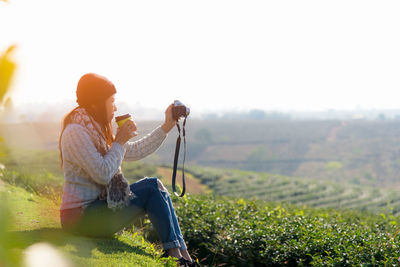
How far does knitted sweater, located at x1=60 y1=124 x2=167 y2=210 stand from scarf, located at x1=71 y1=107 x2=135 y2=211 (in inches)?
2.0

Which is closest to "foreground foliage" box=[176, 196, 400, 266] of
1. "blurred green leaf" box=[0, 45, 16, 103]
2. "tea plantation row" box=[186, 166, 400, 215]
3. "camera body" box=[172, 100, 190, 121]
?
"camera body" box=[172, 100, 190, 121]

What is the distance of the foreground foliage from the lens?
325cm

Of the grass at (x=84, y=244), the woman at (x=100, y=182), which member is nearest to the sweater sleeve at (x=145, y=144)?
the woman at (x=100, y=182)

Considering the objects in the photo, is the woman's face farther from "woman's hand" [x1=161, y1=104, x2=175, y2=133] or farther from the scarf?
"woman's hand" [x1=161, y1=104, x2=175, y2=133]

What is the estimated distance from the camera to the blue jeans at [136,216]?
2.63 meters

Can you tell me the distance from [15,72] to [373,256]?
321cm

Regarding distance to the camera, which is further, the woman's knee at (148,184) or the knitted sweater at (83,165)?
the woman's knee at (148,184)

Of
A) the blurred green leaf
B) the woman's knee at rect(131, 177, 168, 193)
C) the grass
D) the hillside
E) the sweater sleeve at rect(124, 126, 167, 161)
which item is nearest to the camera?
the blurred green leaf

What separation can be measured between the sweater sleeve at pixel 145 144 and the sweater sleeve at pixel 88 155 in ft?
1.92

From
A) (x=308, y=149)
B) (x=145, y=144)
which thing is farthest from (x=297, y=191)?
(x=308, y=149)

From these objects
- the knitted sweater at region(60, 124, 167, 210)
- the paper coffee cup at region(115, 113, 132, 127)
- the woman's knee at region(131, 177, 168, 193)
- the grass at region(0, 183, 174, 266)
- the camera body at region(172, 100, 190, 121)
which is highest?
the camera body at region(172, 100, 190, 121)

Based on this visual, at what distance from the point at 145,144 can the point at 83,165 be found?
72 centimetres

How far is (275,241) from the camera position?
145 inches

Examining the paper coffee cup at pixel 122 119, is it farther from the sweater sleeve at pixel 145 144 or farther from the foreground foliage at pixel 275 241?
the foreground foliage at pixel 275 241
